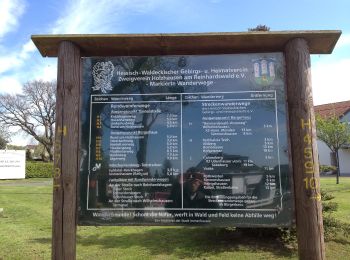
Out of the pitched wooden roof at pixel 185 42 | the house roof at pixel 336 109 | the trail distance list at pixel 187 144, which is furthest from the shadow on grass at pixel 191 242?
the house roof at pixel 336 109

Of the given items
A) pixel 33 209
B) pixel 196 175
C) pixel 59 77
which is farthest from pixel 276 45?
pixel 33 209

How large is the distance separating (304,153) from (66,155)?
248cm

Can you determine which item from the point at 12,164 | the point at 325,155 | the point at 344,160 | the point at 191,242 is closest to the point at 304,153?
the point at 191,242

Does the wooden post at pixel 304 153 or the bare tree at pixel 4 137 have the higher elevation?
the bare tree at pixel 4 137

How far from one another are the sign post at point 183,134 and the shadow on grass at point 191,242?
11.2 feet

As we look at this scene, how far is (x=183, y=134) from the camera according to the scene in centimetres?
472

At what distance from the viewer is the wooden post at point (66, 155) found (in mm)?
4652

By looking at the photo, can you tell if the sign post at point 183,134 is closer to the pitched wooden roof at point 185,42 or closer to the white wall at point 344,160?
the pitched wooden roof at point 185,42

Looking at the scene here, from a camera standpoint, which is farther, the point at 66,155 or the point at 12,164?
the point at 12,164

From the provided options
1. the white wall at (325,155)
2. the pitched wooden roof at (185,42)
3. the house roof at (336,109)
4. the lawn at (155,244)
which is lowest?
the lawn at (155,244)

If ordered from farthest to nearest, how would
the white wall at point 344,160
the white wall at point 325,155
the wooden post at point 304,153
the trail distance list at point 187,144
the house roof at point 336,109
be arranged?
the white wall at point 325,155
the house roof at point 336,109
the white wall at point 344,160
the trail distance list at point 187,144
the wooden post at point 304,153

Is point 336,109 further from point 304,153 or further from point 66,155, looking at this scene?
point 66,155

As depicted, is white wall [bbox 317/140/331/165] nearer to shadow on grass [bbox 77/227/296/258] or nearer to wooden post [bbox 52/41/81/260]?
shadow on grass [bbox 77/227/296/258]

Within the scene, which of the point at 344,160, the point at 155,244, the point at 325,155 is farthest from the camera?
the point at 325,155
